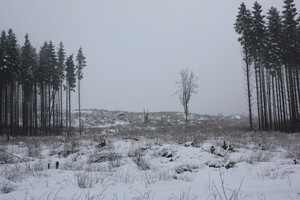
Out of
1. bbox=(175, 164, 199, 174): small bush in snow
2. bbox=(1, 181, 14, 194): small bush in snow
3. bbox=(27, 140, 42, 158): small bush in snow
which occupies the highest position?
bbox=(1, 181, 14, 194): small bush in snow

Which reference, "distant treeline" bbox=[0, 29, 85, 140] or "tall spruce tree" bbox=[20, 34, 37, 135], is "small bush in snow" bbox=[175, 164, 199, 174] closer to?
"distant treeline" bbox=[0, 29, 85, 140]

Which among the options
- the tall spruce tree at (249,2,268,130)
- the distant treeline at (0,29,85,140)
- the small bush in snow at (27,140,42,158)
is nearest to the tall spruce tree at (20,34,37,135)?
the distant treeline at (0,29,85,140)

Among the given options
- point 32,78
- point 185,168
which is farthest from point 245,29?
point 32,78

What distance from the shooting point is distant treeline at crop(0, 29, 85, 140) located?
2844cm

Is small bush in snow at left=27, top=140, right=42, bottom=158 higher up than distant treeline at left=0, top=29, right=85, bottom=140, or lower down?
lower down

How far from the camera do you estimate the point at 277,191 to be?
10.0ft

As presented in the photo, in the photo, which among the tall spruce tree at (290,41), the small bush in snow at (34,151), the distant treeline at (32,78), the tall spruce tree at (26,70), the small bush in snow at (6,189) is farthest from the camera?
the tall spruce tree at (26,70)

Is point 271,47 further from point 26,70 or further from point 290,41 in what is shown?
point 26,70

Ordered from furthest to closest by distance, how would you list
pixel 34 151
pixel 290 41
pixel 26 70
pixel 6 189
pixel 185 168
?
pixel 26 70, pixel 290 41, pixel 34 151, pixel 185 168, pixel 6 189

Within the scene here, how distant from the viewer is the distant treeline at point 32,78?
1120 inches

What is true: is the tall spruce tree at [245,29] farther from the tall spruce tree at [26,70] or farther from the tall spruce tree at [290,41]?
the tall spruce tree at [26,70]

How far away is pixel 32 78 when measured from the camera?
104 feet

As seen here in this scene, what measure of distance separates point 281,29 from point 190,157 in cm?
2667

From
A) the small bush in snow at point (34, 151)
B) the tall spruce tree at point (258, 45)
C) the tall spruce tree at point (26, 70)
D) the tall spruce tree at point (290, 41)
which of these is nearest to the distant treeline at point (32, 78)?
the tall spruce tree at point (26, 70)
